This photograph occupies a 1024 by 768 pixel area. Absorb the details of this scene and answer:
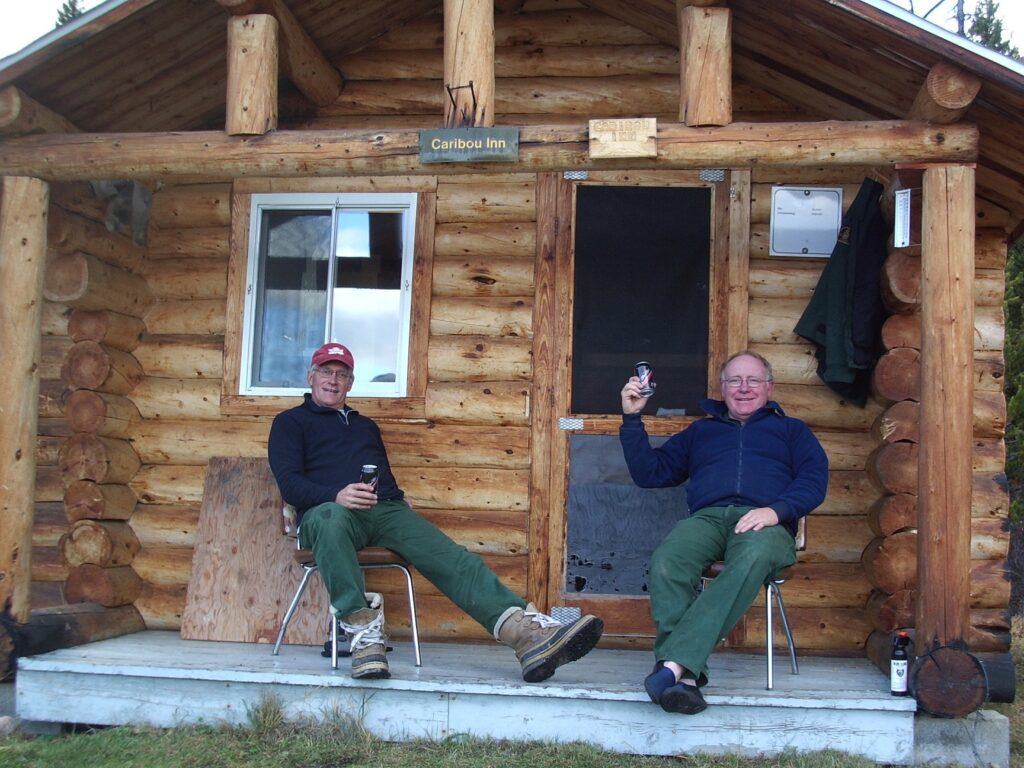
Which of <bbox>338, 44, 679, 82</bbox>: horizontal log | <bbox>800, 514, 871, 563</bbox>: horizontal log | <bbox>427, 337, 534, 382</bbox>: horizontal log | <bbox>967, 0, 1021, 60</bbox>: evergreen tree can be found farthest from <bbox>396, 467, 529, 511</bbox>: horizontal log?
<bbox>967, 0, 1021, 60</bbox>: evergreen tree

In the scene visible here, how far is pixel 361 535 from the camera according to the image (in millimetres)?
4598

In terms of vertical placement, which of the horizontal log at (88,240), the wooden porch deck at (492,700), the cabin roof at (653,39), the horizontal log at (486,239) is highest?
the cabin roof at (653,39)

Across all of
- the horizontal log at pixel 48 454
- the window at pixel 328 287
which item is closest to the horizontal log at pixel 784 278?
the window at pixel 328 287

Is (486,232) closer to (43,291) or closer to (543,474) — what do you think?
(543,474)

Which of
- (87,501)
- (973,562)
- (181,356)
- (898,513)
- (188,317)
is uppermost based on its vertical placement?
(188,317)

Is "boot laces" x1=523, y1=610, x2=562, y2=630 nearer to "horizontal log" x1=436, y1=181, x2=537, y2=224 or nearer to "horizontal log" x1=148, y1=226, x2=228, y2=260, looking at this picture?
"horizontal log" x1=436, y1=181, x2=537, y2=224

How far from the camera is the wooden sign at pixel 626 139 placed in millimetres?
4332

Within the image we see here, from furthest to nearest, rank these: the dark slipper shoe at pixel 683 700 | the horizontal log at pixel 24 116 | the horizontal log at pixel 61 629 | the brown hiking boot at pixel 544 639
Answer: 1. the horizontal log at pixel 24 116
2. the horizontal log at pixel 61 629
3. the brown hiking boot at pixel 544 639
4. the dark slipper shoe at pixel 683 700

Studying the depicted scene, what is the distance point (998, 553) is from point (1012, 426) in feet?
21.1

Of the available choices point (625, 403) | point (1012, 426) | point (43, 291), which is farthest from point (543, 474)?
point (1012, 426)

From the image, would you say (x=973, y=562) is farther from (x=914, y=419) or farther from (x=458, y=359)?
(x=458, y=359)

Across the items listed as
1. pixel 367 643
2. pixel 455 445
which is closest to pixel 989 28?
pixel 455 445

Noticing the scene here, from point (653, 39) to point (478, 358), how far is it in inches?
75.0

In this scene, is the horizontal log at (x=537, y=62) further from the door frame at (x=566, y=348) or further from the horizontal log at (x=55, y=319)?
the horizontal log at (x=55, y=319)
